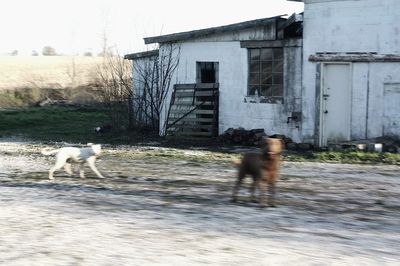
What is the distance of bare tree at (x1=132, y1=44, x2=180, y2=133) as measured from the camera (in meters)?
20.0

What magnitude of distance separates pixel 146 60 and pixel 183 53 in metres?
3.13

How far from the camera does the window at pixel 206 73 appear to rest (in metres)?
18.9

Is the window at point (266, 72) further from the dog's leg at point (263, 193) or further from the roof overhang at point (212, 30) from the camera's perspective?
the dog's leg at point (263, 193)

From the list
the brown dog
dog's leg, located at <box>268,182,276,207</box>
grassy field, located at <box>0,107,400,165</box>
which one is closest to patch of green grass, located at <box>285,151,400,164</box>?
grassy field, located at <box>0,107,400,165</box>

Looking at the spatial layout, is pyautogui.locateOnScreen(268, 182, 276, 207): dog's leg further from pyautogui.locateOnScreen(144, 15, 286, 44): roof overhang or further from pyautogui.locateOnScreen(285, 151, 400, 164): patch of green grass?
pyautogui.locateOnScreen(144, 15, 286, 44): roof overhang

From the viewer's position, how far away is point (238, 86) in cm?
1791

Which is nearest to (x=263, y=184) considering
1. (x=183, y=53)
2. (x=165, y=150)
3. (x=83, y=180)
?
(x=83, y=180)

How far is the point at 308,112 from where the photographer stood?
649 inches


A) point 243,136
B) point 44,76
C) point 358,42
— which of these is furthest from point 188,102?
point 44,76

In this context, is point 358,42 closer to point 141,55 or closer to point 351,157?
point 351,157

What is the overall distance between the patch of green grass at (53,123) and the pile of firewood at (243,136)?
16.0 feet

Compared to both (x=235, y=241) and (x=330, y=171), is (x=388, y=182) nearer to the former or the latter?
(x=330, y=171)

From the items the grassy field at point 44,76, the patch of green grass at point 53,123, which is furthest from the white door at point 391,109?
the grassy field at point 44,76

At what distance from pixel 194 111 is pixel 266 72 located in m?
2.90
